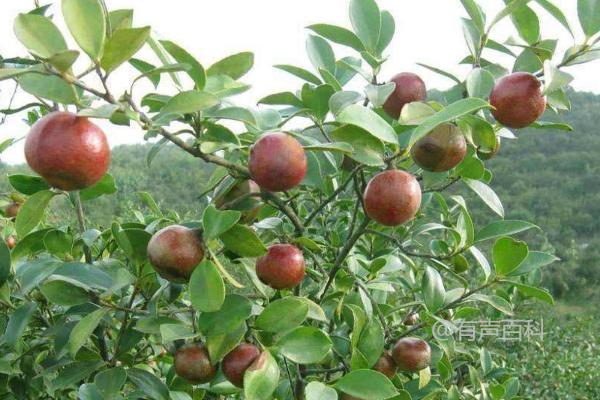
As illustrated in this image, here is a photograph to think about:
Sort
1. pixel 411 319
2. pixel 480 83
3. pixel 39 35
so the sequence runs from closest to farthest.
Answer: pixel 39 35 < pixel 480 83 < pixel 411 319

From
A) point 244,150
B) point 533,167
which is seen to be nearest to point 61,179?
point 244,150

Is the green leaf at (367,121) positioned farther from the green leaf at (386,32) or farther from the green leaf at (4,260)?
the green leaf at (4,260)

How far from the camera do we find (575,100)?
12.9 m

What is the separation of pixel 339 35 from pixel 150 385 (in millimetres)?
605

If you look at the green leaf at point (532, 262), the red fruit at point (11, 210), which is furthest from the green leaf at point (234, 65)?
the red fruit at point (11, 210)

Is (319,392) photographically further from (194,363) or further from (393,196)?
(393,196)

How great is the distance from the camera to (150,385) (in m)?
1.04

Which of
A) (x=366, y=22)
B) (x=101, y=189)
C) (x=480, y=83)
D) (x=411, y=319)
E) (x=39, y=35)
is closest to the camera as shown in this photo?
(x=39, y=35)

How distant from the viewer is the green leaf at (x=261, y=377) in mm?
844

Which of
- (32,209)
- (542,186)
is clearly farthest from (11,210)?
(542,186)

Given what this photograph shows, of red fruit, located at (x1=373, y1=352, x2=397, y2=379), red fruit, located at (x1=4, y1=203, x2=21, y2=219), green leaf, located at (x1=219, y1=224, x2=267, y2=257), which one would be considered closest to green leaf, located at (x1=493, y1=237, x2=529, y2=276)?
red fruit, located at (x1=373, y1=352, x2=397, y2=379)

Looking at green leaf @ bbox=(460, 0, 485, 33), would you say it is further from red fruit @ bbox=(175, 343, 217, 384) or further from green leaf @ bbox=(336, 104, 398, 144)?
red fruit @ bbox=(175, 343, 217, 384)

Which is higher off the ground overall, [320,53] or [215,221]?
[320,53]

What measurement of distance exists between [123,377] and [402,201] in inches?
20.2
